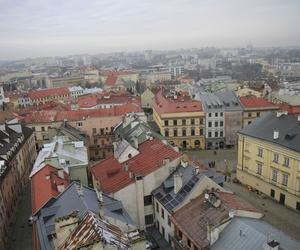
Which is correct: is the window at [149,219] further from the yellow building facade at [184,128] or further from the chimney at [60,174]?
the yellow building facade at [184,128]

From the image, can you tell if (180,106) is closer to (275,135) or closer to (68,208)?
(275,135)

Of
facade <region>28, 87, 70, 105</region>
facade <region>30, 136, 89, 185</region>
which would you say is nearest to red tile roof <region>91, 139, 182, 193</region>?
facade <region>30, 136, 89, 185</region>

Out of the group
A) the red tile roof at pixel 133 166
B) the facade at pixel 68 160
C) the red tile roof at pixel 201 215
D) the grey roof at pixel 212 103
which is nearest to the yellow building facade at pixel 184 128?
the grey roof at pixel 212 103

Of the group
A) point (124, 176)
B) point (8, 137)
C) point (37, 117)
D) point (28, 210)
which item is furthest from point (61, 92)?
point (124, 176)

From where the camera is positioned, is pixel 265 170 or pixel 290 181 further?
pixel 265 170

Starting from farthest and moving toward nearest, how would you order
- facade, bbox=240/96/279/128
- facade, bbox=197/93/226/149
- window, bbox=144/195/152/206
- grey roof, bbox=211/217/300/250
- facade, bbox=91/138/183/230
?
facade, bbox=240/96/279/128 → facade, bbox=197/93/226/149 → window, bbox=144/195/152/206 → facade, bbox=91/138/183/230 → grey roof, bbox=211/217/300/250

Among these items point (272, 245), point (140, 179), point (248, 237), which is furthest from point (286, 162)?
point (272, 245)

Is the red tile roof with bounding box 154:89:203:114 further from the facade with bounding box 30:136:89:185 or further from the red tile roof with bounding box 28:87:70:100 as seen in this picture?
the red tile roof with bounding box 28:87:70:100

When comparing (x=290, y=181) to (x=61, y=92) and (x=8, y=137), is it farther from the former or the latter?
(x=61, y=92)

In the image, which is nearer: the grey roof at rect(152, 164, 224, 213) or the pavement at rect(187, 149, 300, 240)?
the grey roof at rect(152, 164, 224, 213)
